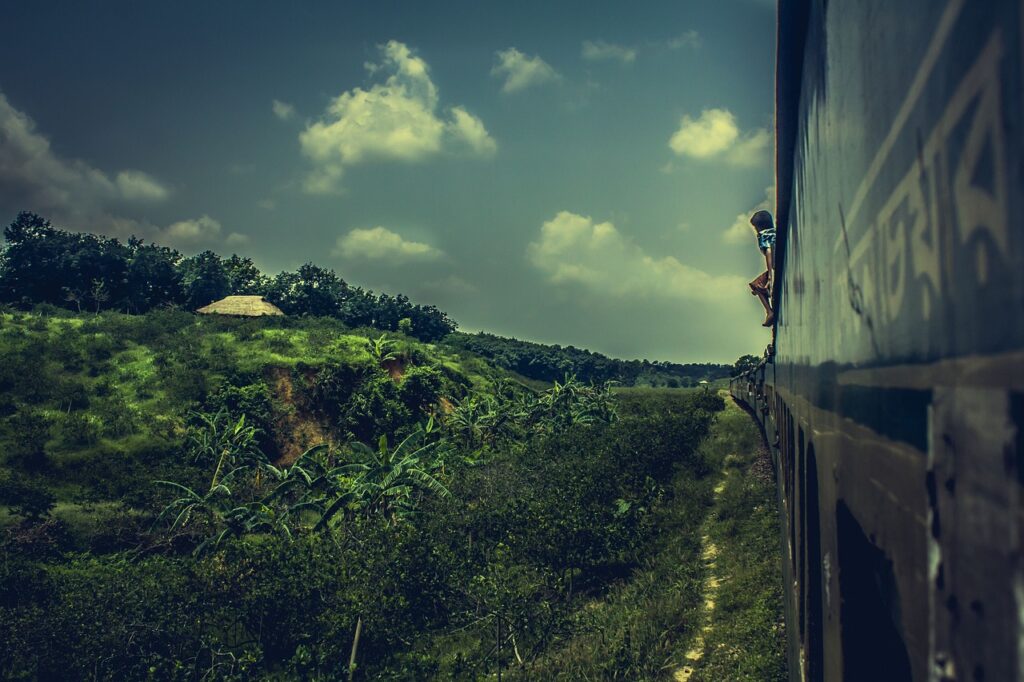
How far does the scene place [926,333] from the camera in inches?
41.0

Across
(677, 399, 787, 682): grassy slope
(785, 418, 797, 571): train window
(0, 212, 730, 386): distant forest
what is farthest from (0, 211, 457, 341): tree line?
(785, 418, 797, 571): train window

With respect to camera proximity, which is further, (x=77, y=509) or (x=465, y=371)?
(x=465, y=371)

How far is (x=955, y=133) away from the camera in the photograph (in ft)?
2.93

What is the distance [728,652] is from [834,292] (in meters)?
9.34

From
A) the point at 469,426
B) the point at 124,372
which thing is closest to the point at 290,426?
the point at 124,372

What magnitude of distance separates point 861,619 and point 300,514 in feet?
69.7

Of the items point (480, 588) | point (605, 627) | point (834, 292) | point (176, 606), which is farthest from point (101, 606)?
point (834, 292)

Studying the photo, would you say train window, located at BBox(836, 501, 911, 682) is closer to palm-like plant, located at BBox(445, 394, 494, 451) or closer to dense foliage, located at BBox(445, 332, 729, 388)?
palm-like plant, located at BBox(445, 394, 494, 451)

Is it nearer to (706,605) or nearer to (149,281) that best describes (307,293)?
(149,281)

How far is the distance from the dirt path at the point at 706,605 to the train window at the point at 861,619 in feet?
A: 28.1

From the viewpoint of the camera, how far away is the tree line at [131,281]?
57.9 m

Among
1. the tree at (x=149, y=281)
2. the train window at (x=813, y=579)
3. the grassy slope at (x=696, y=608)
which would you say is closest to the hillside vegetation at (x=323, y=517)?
the grassy slope at (x=696, y=608)

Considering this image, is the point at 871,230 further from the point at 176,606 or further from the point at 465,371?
the point at 465,371

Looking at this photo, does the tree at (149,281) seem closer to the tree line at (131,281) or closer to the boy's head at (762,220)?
the tree line at (131,281)
